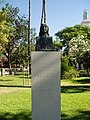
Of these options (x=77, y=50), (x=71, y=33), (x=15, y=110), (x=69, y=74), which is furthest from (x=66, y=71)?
(x=71, y=33)

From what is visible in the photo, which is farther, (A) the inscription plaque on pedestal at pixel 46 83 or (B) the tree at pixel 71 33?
(B) the tree at pixel 71 33

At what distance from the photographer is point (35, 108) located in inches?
270

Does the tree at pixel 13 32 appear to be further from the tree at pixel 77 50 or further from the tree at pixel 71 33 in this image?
the tree at pixel 71 33

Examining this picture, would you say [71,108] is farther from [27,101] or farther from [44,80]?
[44,80]

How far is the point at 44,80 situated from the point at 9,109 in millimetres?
3837

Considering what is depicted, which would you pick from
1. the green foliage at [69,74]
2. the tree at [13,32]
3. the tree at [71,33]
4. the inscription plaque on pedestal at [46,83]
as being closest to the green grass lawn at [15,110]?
the inscription plaque on pedestal at [46,83]

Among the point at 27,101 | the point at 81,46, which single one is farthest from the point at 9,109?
the point at 81,46

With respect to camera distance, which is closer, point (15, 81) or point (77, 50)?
point (15, 81)

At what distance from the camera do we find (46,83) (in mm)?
6781

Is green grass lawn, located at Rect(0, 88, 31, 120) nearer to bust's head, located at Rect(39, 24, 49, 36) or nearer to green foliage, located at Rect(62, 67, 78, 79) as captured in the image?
bust's head, located at Rect(39, 24, 49, 36)

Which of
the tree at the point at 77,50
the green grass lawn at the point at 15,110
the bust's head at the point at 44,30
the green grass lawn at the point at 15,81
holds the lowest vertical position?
the green grass lawn at the point at 15,110

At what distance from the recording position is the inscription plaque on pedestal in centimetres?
677

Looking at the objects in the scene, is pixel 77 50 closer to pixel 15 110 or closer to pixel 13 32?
pixel 13 32

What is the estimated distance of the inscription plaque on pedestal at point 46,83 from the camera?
22.2 ft
